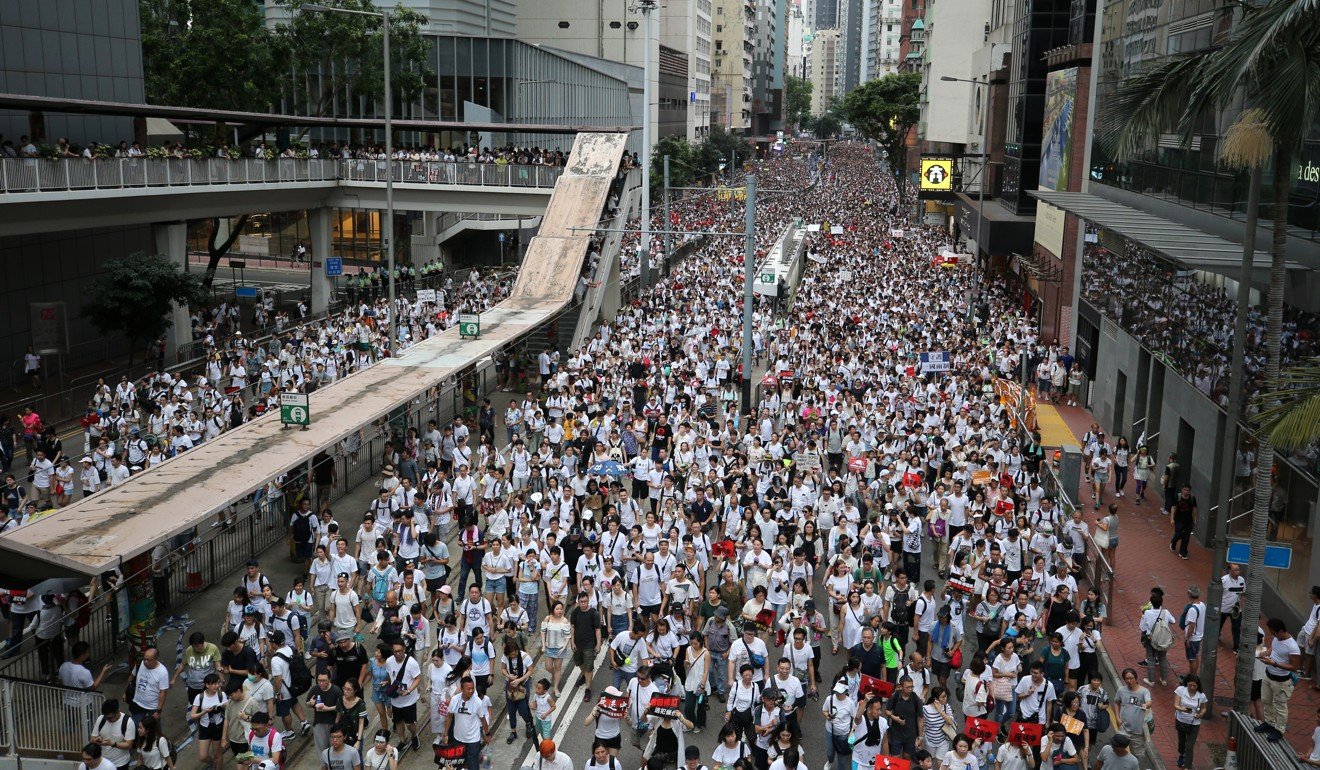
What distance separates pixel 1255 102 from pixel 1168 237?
28.7 ft

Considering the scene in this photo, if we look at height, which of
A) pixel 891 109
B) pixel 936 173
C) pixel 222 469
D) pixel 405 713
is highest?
pixel 891 109

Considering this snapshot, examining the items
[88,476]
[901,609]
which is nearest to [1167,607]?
[901,609]

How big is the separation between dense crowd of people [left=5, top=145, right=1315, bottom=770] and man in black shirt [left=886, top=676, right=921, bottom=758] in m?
0.02

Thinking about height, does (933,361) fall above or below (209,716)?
above

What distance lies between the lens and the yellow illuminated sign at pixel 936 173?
204 ft

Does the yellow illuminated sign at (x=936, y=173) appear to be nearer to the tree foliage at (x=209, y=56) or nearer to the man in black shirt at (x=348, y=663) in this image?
the tree foliage at (x=209, y=56)

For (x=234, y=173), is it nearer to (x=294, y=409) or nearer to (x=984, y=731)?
(x=294, y=409)

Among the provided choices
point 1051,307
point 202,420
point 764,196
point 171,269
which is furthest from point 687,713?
point 764,196

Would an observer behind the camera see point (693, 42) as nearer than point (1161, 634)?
No

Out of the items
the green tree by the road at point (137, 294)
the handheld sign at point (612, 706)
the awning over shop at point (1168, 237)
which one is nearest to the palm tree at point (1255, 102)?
the awning over shop at point (1168, 237)

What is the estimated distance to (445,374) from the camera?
2191cm

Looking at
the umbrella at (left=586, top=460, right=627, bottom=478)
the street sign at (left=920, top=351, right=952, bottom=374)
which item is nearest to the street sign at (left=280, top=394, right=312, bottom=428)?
the umbrella at (left=586, top=460, right=627, bottom=478)

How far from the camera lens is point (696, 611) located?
14.5 meters

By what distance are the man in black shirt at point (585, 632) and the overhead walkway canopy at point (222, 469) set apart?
4556 mm
